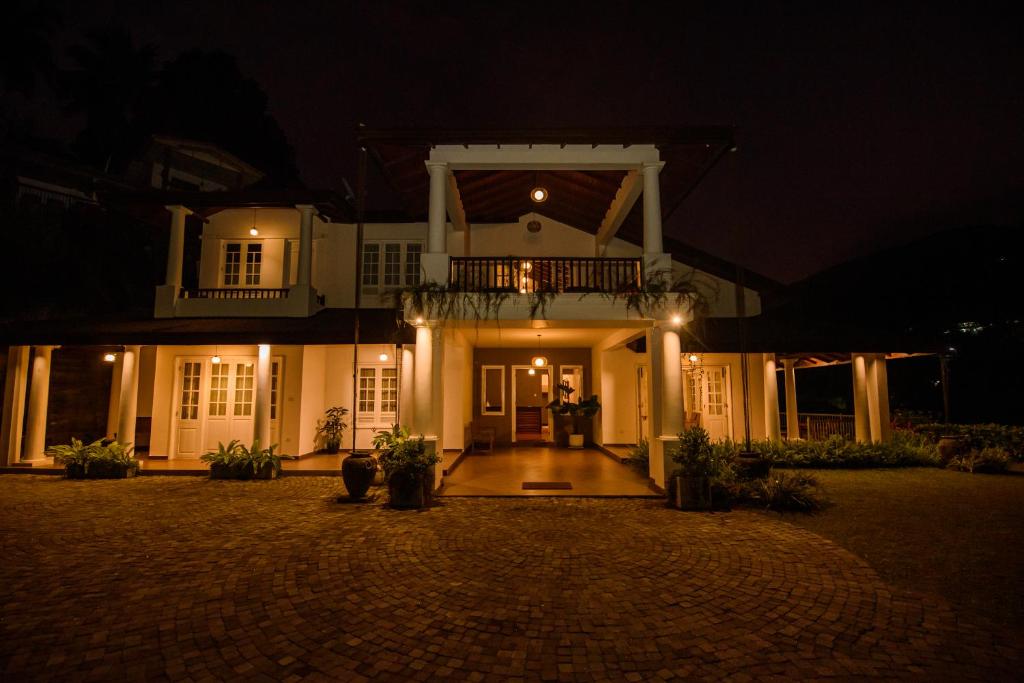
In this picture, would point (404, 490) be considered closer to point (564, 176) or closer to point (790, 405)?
point (564, 176)

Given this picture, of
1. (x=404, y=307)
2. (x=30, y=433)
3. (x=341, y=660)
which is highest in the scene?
(x=404, y=307)

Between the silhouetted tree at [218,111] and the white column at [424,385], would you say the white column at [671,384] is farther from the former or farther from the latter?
the silhouetted tree at [218,111]

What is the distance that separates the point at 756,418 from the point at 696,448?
642 cm

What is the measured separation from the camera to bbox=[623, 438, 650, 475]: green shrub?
941 centimetres

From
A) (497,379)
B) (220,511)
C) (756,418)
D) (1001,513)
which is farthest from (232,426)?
(1001,513)

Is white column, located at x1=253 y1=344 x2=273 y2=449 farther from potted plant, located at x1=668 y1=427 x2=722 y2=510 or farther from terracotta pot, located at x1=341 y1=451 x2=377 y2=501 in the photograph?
potted plant, located at x1=668 y1=427 x2=722 y2=510

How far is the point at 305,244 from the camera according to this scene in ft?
36.3

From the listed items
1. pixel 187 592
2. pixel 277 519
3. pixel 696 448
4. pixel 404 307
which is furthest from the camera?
pixel 404 307

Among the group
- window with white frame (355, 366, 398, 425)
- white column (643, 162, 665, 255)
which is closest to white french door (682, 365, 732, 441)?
white column (643, 162, 665, 255)

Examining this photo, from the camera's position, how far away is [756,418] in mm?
12312

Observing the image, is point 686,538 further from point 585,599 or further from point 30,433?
point 30,433

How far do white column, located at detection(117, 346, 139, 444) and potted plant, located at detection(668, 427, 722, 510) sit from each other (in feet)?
34.7

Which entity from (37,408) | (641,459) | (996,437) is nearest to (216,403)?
(37,408)

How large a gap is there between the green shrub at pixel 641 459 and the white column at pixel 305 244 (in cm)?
827
